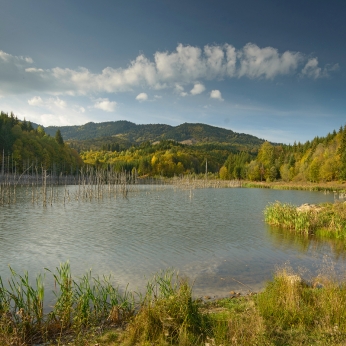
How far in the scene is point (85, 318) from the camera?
6.29 meters

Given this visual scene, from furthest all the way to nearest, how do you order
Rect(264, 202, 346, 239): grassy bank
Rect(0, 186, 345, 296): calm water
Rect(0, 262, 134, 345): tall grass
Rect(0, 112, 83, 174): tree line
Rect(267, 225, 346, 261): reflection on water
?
Rect(0, 112, 83, 174): tree line → Rect(264, 202, 346, 239): grassy bank → Rect(267, 225, 346, 261): reflection on water → Rect(0, 186, 345, 296): calm water → Rect(0, 262, 134, 345): tall grass

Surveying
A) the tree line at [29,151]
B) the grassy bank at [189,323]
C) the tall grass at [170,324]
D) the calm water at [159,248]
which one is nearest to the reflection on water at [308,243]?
the calm water at [159,248]

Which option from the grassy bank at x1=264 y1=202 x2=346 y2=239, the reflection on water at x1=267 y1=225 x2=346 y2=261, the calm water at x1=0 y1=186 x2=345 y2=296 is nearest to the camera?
the calm water at x1=0 y1=186 x2=345 y2=296

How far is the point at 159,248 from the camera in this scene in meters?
14.9

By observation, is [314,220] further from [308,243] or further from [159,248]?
[159,248]

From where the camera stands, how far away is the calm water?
36.6 feet

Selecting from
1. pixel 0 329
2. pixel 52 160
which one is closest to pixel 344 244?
pixel 0 329

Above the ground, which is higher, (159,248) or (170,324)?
(170,324)

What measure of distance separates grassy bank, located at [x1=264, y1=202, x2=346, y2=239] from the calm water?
3.99 feet

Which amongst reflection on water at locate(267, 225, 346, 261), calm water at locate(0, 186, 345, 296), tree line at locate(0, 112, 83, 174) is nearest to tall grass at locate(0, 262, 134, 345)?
calm water at locate(0, 186, 345, 296)

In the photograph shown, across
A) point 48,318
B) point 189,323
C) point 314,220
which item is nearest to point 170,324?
point 189,323

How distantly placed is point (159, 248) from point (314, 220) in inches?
439

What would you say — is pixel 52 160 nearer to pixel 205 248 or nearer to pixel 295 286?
pixel 205 248

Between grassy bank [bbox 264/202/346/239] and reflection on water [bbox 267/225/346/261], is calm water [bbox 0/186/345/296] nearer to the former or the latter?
reflection on water [bbox 267/225/346/261]
